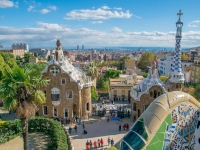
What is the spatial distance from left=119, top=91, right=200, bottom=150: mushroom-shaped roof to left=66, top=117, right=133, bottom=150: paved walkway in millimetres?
15557

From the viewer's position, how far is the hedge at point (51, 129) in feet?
58.2

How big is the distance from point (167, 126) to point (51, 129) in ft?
60.3

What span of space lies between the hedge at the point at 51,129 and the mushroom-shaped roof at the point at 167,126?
42.2 ft

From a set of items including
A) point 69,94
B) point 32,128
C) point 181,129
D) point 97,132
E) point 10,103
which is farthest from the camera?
point 69,94

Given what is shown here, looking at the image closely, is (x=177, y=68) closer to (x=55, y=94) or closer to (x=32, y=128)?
(x=55, y=94)

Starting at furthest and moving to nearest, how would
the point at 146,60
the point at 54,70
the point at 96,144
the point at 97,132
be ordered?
the point at 146,60 → the point at 54,70 → the point at 97,132 → the point at 96,144

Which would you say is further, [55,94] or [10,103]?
[55,94]

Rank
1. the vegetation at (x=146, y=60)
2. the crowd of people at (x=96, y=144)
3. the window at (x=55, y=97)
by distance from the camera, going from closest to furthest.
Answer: the crowd of people at (x=96, y=144)
the window at (x=55, y=97)
the vegetation at (x=146, y=60)

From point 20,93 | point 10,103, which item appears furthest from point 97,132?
point 10,103

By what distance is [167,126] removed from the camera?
5594mm

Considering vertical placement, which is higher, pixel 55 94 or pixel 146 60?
pixel 146 60

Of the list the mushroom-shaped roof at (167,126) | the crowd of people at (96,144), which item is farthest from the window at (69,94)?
the mushroom-shaped roof at (167,126)

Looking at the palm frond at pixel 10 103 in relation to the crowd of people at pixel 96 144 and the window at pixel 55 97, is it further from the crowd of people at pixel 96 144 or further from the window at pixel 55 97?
the window at pixel 55 97

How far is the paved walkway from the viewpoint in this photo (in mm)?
21766
